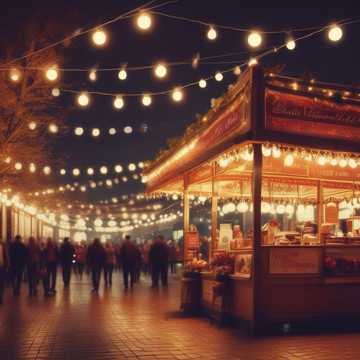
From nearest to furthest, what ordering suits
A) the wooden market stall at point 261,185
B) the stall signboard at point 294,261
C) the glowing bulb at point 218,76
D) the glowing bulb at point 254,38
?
the wooden market stall at point 261,185
the stall signboard at point 294,261
the glowing bulb at point 254,38
the glowing bulb at point 218,76

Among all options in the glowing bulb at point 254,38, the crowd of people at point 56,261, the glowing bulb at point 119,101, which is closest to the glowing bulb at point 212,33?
the glowing bulb at point 254,38

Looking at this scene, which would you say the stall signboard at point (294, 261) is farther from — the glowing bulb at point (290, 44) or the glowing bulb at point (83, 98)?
the glowing bulb at point (83, 98)

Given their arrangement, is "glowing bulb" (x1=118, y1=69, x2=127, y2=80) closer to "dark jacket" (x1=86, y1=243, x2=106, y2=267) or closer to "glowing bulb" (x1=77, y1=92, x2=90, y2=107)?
"glowing bulb" (x1=77, y1=92, x2=90, y2=107)

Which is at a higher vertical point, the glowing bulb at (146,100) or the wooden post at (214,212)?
the glowing bulb at (146,100)

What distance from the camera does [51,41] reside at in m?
23.2

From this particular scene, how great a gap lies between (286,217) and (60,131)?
1140 centimetres

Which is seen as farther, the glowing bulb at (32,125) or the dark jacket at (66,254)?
the glowing bulb at (32,125)

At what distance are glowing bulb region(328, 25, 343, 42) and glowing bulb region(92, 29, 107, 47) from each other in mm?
4746

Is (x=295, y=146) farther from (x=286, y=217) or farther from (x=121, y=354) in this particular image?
(x=286, y=217)

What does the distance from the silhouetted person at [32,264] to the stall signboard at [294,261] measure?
34.5 feet

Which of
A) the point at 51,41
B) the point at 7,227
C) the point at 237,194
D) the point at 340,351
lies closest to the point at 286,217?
the point at 237,194

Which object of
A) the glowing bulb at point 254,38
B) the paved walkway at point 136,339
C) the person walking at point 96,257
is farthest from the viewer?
the person walking at point 96,257

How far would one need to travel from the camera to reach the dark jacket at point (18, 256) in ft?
63.0

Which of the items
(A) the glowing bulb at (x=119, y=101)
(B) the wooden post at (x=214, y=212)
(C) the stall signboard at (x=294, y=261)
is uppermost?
(A) the glowing bulb at (x=119, y=101)
